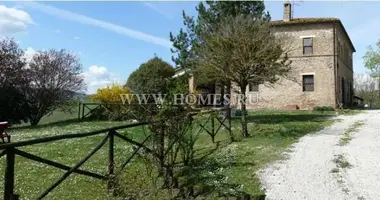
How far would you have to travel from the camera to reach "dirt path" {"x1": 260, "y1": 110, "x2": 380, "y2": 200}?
6625 mm

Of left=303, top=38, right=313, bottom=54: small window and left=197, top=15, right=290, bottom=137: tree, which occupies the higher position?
left=303, top=38, right=313, bottom=54: small window

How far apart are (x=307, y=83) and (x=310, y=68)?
1.25 m

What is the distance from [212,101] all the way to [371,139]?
2009cm

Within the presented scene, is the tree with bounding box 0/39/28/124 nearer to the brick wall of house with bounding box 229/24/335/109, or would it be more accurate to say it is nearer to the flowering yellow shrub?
the flowering yellow shrub

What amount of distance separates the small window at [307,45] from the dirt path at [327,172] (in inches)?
757

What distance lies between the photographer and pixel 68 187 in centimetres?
717

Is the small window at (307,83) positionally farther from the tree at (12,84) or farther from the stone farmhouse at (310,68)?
the tree at (12,84)

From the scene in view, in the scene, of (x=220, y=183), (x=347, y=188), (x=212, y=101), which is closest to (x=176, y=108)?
(x=220, y=183)

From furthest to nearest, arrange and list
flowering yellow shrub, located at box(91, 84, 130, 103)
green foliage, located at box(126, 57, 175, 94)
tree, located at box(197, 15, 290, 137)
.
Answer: green foliage, located at box(126, 57, 175, 94), flowering yellow shrub, located at box(91, 84, 130, 103), tree, located at box(197, 15, 290, 137)

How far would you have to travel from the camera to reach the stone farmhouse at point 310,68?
29.6m

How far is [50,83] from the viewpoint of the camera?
89.4 ft

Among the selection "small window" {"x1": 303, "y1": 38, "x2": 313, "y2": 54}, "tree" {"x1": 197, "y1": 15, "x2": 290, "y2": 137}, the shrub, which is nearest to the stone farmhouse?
"small window" {"x1": 303, "y1": 38, "x2": 313, "y2": 54}

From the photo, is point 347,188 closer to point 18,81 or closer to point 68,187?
point 68,187

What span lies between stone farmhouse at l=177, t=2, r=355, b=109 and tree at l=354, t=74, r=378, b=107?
883 inches
